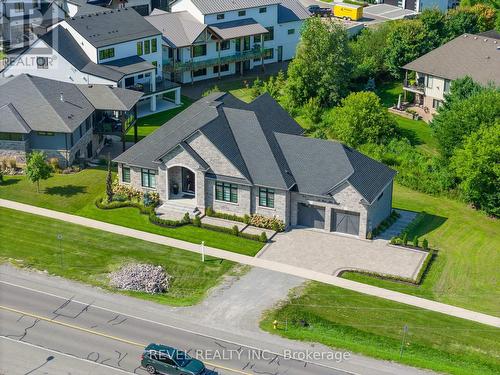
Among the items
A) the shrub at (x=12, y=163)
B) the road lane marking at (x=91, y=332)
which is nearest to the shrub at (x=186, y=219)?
the road lane marking at (x=91, y=332)

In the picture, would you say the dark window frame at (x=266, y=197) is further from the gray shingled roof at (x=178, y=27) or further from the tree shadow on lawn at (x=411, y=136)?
the gray shingled roof at (x=178, y=27)

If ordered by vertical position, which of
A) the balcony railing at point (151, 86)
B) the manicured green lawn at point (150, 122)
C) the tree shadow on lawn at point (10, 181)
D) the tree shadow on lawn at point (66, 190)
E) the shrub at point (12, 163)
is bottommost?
the tree shadow on lawn at point (66, 190)

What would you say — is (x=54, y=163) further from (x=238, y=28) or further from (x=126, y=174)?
(x=238, y=28)

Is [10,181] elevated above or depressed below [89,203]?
above

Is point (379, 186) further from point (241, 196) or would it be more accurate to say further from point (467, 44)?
point (467, 44)

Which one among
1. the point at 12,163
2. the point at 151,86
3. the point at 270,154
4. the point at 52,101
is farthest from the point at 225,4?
the point at 270,154
